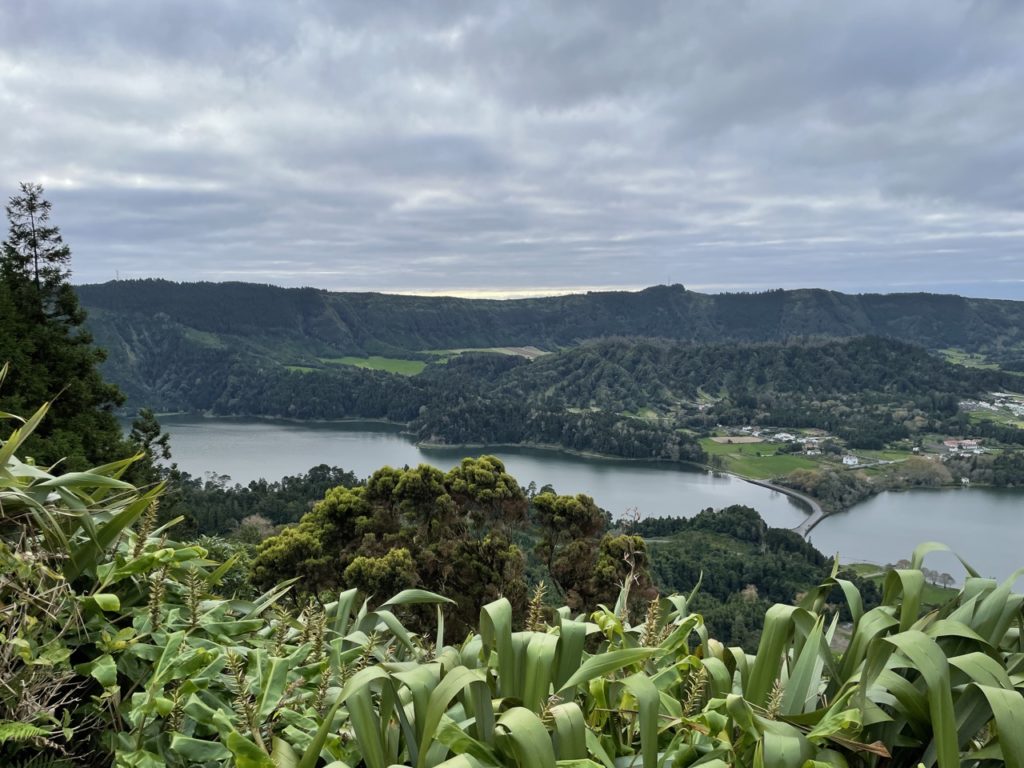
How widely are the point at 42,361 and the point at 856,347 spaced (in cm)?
13655

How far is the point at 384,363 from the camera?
142 m

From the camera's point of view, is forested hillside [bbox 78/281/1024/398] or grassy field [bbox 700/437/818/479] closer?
grassy field [bbox 700/437/818/479]

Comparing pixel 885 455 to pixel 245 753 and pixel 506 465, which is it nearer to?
pixel 506 465

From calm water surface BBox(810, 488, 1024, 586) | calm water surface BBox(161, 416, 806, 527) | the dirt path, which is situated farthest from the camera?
calm water surface BBox(161, 416, 806, 527)

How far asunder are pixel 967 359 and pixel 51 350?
17384 cm

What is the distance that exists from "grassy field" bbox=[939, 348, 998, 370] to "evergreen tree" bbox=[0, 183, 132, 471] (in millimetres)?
144405

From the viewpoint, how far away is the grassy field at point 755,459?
69481mm

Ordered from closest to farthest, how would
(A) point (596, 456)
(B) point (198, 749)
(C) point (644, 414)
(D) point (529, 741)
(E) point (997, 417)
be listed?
(D) point (529, 741)
(B) point (198, 749)
(A) point (596, 456)
(E) point (997, 417)
(C) point (644, 414)

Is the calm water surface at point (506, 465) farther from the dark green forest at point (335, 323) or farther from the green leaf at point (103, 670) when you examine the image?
the dark green forest at point (335, 323)

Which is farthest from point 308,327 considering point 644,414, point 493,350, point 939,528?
point 939,528

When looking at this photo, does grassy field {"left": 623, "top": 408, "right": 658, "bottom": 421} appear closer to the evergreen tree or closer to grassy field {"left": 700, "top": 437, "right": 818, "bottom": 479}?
grassy field {"left": 700, "top": 437, "right": 818, "bottom": 479}

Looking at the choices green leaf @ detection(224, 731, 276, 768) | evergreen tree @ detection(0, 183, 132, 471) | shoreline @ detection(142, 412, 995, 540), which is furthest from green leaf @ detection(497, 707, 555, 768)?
shoreline @ detection(142, 412, 995, 540)

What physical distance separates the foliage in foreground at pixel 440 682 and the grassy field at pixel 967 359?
14978 centimetres

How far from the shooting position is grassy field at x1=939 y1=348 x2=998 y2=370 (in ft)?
445
